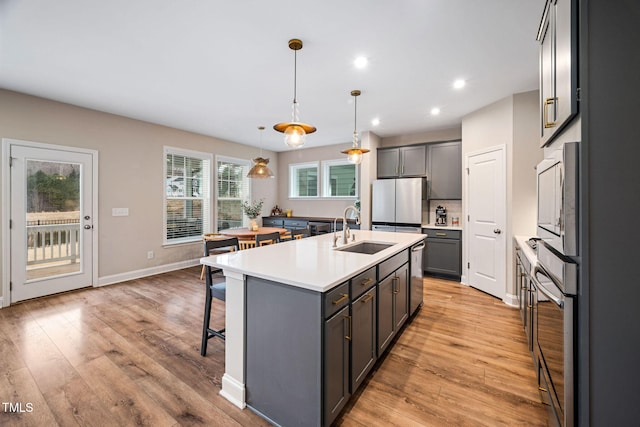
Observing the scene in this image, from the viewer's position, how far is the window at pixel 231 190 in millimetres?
6227

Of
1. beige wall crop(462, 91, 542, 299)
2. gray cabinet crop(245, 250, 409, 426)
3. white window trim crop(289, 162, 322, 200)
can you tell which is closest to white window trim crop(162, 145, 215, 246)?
white window trim crop(289, 162, 322, 200)

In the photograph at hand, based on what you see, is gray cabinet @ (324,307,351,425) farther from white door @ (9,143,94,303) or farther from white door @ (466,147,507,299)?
white door @ (9,143,94,303)

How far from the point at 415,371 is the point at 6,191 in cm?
509

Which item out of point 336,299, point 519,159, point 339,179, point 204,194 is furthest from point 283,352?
point 339,179

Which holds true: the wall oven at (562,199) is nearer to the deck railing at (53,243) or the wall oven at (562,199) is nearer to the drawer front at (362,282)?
the drawer front at (362,282)

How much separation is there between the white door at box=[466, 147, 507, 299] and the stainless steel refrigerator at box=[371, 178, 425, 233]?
83 centimetres

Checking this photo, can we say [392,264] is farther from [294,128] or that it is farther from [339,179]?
[339,179]

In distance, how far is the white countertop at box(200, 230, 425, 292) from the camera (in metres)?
1.54

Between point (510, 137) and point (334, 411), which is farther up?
point (510, 137)

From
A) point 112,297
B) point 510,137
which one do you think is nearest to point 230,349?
point 112,297

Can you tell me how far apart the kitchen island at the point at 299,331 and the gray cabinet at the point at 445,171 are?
11.0ft

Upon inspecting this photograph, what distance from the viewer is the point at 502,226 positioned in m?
3.79

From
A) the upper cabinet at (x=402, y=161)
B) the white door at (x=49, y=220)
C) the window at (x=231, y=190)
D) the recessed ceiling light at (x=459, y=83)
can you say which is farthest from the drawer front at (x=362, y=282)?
the window at (x=231, y=190)

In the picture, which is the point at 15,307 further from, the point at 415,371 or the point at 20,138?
the point at 415,371
